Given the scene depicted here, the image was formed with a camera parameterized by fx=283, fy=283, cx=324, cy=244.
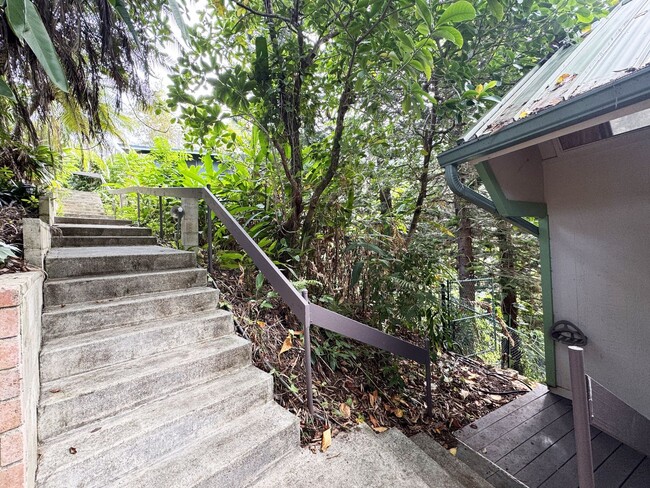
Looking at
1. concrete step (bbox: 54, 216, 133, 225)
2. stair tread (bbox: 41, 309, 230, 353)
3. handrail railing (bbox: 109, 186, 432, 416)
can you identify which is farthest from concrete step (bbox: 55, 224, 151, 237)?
stair tread (bbox: 41, 309, 230, 353)

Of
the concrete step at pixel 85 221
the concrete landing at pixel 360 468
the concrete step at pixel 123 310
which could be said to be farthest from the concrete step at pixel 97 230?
the concrete landing at pixel 360 468

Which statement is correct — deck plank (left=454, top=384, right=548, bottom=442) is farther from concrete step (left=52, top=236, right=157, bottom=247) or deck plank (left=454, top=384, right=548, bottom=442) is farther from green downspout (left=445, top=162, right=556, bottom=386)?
concrete step (left=52, top=236, right=157, bottom=247)

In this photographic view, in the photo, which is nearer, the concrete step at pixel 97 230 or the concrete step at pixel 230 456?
the concrete step at pixel 230 456

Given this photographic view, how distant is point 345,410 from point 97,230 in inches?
129

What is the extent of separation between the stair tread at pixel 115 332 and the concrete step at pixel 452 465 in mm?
1719

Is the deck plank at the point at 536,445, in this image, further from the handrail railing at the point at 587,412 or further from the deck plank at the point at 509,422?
the handrail railing at the point at 587,412

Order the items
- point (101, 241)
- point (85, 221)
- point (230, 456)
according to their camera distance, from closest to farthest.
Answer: point (230, 456) < point (101, 241) < point (85, 221)

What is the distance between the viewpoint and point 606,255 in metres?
2.30

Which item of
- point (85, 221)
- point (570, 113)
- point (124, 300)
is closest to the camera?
point (570, 113)

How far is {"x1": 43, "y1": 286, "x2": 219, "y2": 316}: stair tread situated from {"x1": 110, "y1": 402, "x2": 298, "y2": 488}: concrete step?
99cm

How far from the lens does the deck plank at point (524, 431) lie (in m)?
2.08

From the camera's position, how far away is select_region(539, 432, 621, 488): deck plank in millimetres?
1834

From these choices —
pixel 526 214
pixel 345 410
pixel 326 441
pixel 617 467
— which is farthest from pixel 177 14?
pixel 617 467

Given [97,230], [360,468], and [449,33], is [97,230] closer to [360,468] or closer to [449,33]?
[360,468]
